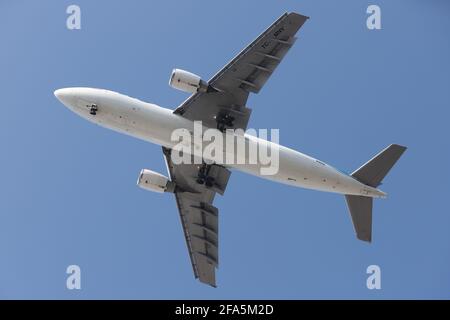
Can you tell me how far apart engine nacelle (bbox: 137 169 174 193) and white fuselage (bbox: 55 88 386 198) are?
492cm

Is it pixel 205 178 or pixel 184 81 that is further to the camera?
pixel 205 178

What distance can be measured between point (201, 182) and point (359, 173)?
40.0 feet

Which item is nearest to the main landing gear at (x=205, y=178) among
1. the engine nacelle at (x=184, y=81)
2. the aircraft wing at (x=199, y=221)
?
the aircraft wing at (x=199, y=221)

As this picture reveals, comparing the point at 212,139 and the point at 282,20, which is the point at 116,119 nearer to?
the point at 212,139

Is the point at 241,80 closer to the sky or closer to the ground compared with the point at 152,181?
closer to the sky

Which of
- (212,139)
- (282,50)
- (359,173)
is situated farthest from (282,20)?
(359,173)

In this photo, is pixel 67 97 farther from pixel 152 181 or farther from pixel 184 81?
pixel 152 181

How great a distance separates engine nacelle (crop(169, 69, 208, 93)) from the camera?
47.0 meters

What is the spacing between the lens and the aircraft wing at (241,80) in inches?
1827

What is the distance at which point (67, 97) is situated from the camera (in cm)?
4722

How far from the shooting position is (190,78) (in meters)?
47.1

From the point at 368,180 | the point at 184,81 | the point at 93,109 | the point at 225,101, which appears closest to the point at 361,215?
the point at 368,180

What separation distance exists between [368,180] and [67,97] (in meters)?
22.7

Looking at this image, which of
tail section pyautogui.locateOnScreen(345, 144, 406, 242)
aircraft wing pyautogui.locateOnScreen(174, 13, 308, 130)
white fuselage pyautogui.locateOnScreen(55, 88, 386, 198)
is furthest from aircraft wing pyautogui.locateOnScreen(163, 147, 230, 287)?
tail section pyautogui.locateOnScreen(345, 144, 406, 242)
